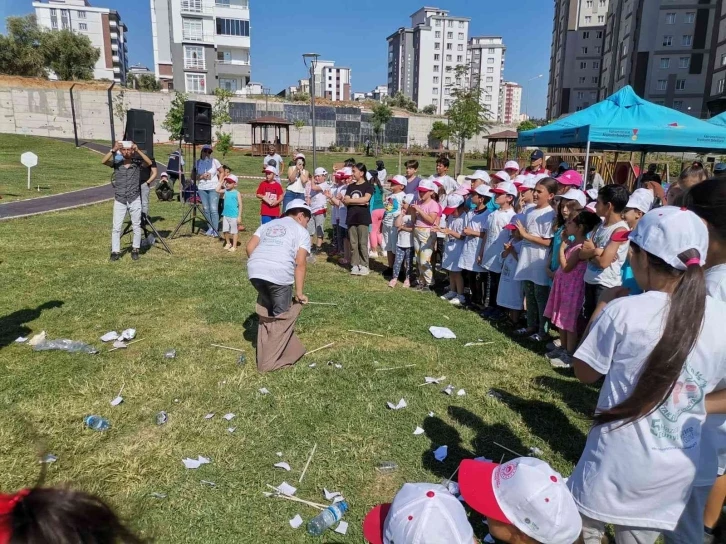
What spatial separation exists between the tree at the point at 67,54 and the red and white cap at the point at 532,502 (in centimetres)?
6723

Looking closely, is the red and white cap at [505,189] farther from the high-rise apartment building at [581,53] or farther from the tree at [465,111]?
the high-rise apartment building at [581,53]

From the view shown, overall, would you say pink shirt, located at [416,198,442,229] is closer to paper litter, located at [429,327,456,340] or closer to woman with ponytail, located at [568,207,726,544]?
paper litter, located at [429,327,456,340]

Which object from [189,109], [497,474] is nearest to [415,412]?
[497,474]

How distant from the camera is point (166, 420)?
165 inches

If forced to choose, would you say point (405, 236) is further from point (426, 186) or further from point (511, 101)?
point (511, 101)

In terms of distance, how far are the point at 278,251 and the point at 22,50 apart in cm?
6493

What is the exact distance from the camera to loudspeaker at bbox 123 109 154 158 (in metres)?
13.0

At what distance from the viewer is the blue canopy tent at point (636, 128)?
32.0ft

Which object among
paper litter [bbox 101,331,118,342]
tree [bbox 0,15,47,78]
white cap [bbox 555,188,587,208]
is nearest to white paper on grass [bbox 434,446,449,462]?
white cap [bbox 555,188,587,208]

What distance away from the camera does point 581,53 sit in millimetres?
76750

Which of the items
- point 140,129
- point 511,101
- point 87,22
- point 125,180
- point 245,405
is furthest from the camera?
point 511,101

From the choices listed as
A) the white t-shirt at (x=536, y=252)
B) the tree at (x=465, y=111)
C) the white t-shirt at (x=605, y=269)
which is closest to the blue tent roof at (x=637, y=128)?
the white t-shirt at (x=536, y=252)

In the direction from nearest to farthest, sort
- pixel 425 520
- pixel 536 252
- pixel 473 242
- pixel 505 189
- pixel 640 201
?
pixel 425 520
pixel 640 201
pixel 536 252
pixel 505 189
pixel 473 242

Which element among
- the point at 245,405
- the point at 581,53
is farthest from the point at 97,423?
the point at 581,53
